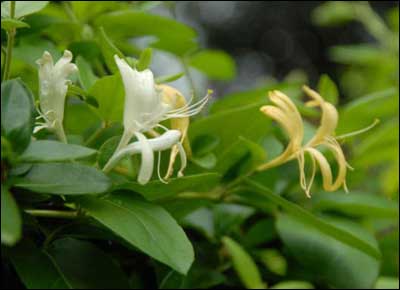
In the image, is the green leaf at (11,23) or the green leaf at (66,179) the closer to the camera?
the green leaf at (66,179)

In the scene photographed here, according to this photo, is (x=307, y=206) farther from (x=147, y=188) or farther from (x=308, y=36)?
(x=308, y=36)

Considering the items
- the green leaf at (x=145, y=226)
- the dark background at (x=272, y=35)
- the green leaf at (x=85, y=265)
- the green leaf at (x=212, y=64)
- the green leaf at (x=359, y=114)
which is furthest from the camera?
the dark background at (x=272, y=35)

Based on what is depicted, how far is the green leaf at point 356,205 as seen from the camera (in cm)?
85

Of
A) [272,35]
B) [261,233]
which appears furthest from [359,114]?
[272,35]

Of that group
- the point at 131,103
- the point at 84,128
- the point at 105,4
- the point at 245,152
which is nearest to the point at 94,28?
the point at 105,4

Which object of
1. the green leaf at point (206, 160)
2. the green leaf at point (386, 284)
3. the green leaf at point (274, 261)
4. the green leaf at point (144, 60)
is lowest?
the green leaf at point (274, 261)

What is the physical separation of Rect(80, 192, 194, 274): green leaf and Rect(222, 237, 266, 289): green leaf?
220 millimetres

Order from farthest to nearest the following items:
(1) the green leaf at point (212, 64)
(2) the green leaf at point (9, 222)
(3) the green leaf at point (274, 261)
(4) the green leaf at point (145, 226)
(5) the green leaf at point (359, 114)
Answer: (1) the green leaf at point (212, 64)
(5) the green leaf at point (359, 114)
(3) the green leaf at point (274, 261)
(4) the green leaf at point (145, 226)
(2) the green leaf at point (9, 222)

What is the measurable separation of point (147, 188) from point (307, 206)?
1.24 feet

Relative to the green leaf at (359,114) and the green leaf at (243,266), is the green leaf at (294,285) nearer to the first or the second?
the green leaf at (243,266)

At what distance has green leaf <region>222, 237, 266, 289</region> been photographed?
77 cm

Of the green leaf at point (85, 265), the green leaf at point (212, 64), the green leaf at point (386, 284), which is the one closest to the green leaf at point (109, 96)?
the green leaf at point (85, 265)

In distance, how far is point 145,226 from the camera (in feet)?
1.77

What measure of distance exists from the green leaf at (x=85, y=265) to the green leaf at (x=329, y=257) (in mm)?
210
